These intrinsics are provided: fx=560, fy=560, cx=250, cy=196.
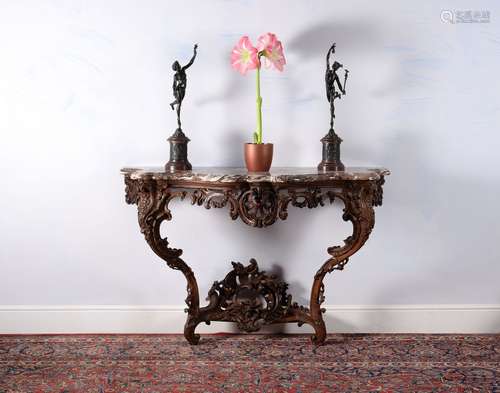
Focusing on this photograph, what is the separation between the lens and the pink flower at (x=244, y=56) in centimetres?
278

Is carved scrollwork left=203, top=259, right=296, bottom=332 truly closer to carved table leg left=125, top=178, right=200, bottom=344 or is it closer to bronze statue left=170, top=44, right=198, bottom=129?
carved table leg left=125, top=178, right=200, bottom=344

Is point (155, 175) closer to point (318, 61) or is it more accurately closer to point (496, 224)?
point (318, 61)

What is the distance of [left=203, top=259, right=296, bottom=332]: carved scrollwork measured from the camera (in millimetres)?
2947

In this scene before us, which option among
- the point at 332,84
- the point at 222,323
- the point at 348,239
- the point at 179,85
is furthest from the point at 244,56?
the point at 222,323

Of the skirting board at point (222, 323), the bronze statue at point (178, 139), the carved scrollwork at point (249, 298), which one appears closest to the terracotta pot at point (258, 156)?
the bronze statue at point (178, 139)

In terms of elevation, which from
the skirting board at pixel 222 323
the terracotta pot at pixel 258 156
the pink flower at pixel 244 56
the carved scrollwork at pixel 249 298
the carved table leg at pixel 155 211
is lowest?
the skirting board at pixel 222 323

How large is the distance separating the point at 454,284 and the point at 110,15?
241cm

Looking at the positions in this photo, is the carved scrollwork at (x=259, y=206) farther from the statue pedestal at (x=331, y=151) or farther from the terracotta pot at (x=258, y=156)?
the statue pedestal at (x=331, y=151)

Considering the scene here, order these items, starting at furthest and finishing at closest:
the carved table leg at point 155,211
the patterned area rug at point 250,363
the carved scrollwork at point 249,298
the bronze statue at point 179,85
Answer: the carved scrollwork at point 249,298, the bronze statue at point 179,85, the carved table leg at point 155,211, the patterned area rug at point 250,363

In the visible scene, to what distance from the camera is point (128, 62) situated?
305 cm

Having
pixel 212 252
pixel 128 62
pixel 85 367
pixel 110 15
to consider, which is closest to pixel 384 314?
pixel 212 252

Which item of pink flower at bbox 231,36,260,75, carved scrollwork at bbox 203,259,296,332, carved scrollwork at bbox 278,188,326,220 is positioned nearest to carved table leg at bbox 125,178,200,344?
carved scrollwork at bbox 203,259,296,332

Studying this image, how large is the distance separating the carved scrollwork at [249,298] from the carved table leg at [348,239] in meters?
0.16

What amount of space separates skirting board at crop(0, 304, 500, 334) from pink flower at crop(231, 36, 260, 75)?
138 centimetres
